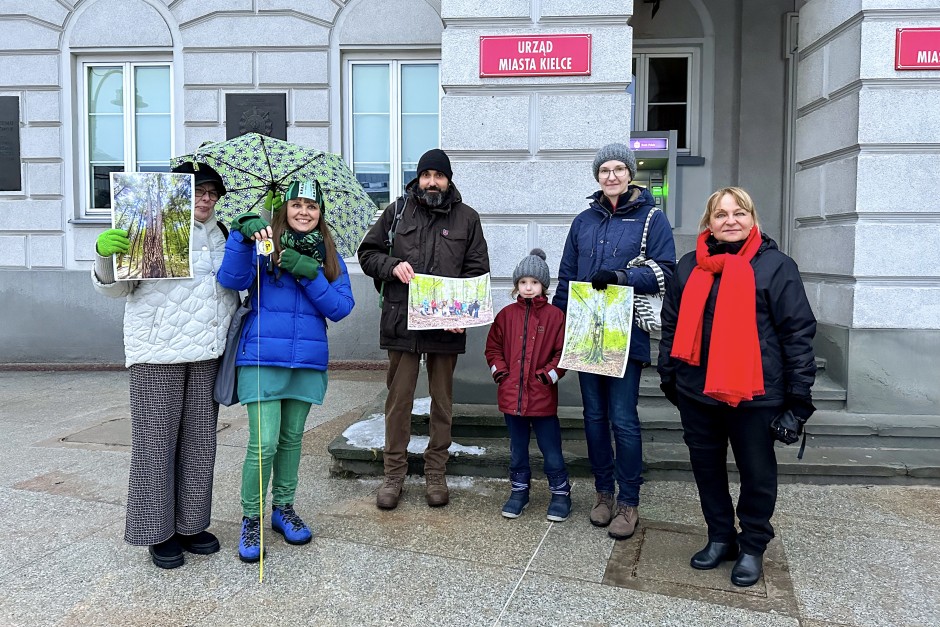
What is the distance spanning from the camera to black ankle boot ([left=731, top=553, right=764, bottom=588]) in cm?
334

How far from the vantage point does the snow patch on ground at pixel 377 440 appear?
4.98 metres

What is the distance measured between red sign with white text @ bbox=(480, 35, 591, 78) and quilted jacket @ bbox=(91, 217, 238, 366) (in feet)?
10.1

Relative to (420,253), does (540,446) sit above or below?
below

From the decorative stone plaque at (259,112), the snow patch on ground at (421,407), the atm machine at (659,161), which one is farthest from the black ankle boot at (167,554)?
the decorative stone plaque at (259,112)

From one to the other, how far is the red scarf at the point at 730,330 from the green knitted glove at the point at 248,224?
2032 mm

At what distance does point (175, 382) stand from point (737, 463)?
2723 millimetres

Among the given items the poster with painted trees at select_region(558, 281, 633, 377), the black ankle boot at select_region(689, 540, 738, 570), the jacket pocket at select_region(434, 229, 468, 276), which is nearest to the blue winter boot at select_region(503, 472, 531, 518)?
the poster with painted trees at select_region(558, 281, 633, 377)

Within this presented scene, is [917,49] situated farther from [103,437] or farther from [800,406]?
[103,437]

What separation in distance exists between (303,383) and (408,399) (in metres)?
0.91

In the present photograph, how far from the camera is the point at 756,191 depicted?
8.12 m

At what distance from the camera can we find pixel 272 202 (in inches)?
144

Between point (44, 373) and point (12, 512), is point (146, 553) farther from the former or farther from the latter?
point (44, 373)

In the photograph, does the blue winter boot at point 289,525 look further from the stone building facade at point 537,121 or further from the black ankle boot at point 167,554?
the stone building facade at point 537,121

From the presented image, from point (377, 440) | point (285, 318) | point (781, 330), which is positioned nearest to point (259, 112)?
point (377, 440)
